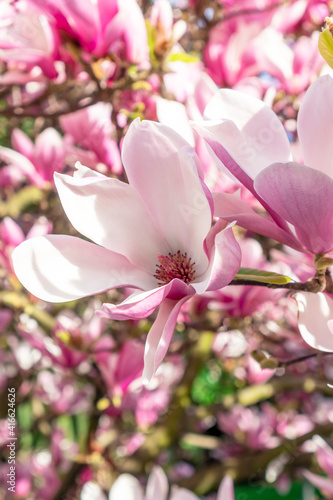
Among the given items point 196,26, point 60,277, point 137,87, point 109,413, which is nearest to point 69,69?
point 137,87

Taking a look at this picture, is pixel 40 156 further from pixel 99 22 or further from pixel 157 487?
pixel 157 487

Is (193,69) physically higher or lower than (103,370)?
higher

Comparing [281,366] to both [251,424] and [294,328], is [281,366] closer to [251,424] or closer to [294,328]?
[294,328]

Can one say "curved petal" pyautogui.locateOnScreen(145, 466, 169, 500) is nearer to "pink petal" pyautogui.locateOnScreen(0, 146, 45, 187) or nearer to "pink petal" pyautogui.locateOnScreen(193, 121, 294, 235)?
"pink petal" pyautogui.locateOnScreen(193, 121, 294, 235)

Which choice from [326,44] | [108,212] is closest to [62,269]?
[108,212]

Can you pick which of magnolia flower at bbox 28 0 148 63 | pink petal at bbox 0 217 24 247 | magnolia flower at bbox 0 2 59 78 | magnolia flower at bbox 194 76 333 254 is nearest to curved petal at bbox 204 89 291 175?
magnolia flower at bbox 194 76 333 254

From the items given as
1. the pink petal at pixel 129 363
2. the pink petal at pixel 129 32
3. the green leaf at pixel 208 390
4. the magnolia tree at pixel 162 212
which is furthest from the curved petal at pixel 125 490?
the green leaf at pixel 208 390
